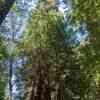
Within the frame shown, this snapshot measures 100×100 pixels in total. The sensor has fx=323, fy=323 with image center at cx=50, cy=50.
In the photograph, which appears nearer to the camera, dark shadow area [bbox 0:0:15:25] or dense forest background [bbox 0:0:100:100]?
dark shadow area [bbox 0:0:15:25]

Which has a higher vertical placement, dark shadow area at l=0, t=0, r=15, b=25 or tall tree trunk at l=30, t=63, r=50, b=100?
dark shadow area at l=0, t=0, r=15, b=25

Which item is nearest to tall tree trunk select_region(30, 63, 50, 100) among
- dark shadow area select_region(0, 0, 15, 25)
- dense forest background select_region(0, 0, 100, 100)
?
dense forest background select_region(0, 0, 100, 100)

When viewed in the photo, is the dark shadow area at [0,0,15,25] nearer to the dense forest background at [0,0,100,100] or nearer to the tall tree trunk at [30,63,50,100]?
the dense forest background at [0,0,100,100]

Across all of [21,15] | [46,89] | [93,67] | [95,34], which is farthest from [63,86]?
[21,15]

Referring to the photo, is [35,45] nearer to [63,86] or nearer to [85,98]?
[63,86]

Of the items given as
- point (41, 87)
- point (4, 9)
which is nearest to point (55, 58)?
point (41, 87)

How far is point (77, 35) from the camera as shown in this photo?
12.1 meters

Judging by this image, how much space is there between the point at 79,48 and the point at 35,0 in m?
2.67

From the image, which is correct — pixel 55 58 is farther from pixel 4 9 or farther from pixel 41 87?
pixel 4 9

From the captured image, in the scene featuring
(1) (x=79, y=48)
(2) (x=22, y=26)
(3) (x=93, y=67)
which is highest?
(2) (x=22, y=26)

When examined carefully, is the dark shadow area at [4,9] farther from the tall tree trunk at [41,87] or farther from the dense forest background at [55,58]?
the tall tree trunk at [41,87]

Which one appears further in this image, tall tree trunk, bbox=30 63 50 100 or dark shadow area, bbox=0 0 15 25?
tall tree trunk, bbox=30 63 50 100

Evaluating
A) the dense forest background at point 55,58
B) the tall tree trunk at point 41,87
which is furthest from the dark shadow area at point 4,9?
the tall tree trunk at point 41,87

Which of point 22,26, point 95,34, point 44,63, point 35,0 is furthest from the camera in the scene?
point 22,26
